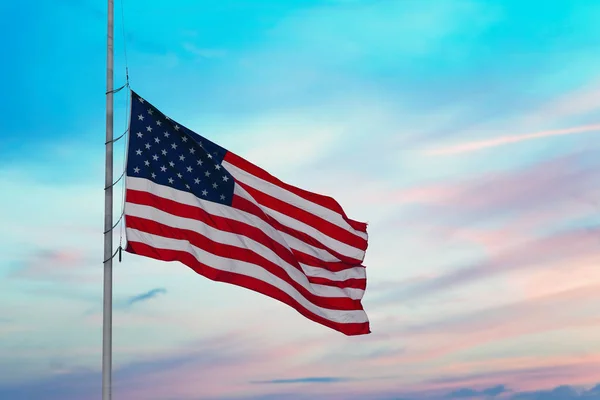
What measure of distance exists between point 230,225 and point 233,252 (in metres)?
0.74

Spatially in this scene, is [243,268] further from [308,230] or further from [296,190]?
[296,190]

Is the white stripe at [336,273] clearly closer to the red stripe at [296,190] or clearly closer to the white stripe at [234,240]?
the white stripe at [234,240]

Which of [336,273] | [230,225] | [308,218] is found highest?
[308,218]

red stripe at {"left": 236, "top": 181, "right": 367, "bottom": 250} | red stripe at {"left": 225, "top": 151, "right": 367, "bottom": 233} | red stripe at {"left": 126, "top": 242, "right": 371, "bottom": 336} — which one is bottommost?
red stripe at {"left": 126, "top": 242, "right": 371, "bottom": 336}

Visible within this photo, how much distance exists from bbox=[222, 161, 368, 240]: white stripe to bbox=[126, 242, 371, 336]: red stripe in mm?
2618

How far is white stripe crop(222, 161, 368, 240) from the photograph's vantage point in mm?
24859

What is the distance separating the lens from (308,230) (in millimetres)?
25938

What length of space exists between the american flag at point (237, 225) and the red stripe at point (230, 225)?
0.03 m

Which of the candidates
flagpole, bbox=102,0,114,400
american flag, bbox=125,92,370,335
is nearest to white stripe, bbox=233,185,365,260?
american flag, bbox=125,92,370,335

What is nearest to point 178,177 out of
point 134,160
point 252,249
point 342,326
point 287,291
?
point 134,160

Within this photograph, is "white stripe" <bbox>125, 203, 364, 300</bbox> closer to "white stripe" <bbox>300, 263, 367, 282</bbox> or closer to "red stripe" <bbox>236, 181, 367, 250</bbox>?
"white stripe" <bbox>300, 263, 367, 282</bbox>

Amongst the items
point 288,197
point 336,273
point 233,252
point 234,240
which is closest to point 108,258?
point 233,252

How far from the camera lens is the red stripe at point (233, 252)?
72.6 ft

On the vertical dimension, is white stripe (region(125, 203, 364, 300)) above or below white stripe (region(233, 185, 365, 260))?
below
